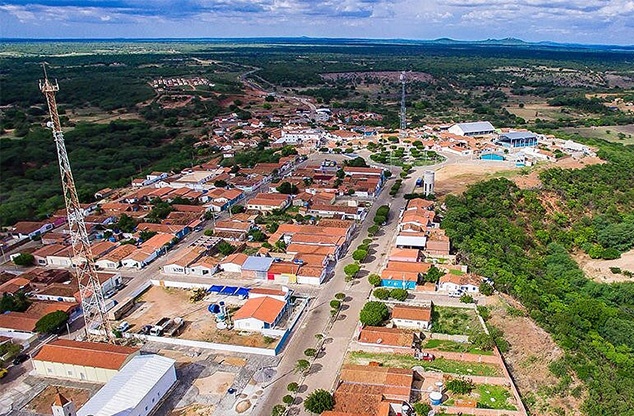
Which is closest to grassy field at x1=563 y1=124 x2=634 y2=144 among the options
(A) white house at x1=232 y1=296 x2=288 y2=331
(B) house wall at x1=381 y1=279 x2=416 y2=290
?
(B) house wall at x1=381 y1=279 x2=416 y2=290

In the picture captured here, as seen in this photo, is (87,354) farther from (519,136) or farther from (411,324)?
(519,136)

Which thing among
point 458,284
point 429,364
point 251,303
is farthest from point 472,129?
point 429,364

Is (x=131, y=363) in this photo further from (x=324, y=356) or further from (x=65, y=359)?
(x=324, y=356)

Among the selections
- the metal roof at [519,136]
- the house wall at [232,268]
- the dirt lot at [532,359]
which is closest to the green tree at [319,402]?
the dirt lot at [532,359]

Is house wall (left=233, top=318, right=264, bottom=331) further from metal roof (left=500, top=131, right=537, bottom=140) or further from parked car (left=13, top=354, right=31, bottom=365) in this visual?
metal roof (left=500, top=131, right=537, bottom=140)

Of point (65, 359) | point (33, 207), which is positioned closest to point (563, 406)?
point (65, 359)

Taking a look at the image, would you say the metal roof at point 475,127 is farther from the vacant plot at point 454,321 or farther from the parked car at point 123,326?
the parked car at point 123,326
